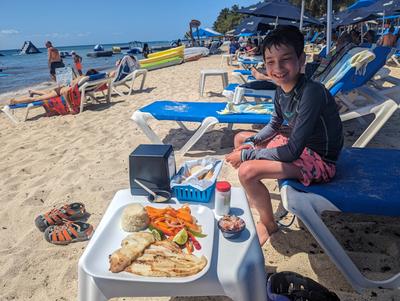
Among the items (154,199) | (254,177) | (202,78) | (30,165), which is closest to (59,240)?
(154,199)

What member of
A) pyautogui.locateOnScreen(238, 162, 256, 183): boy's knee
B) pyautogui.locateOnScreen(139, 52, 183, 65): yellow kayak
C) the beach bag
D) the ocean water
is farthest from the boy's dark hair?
pyautogui.locateOnScreen(139, 52, 183, 65): yellow kayak

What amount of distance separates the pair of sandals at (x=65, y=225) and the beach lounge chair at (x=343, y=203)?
1.55 meters

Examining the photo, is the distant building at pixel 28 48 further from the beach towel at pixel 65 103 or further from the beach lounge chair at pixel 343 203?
the beach lounge chair at pixel 343 203

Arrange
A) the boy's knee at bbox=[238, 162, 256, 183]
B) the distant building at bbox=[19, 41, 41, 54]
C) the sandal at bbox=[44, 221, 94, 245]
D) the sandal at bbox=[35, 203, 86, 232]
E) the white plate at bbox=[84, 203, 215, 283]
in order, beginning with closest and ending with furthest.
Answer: the white plate at bbox=[84, 203, 215, 283], the boy's knee at bbox=[238, 162, 256, 183], the sandal at bbox=[44, 221, 94, 245], the sandal at bbox=[35, 203, 86, 232], the distant building at bbox=[19, 41, 41, 54]

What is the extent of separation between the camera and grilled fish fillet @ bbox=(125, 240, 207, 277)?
1231 millimetres

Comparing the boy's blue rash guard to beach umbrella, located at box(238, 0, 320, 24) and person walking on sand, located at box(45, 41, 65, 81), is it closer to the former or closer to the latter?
beach umbrella, located at box(238, 0, 320, 24)

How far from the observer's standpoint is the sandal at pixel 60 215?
8.15 ft

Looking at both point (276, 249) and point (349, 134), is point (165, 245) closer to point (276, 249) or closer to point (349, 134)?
point (276, 249)

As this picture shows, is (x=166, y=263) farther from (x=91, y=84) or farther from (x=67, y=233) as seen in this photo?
(x=91, y=84)

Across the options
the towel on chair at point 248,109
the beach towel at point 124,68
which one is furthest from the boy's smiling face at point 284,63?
the beach towel at point 124,68

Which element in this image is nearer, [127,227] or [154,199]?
[127,227]

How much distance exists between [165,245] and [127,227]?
0.24m

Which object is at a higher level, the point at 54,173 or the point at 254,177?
the point at 254,177

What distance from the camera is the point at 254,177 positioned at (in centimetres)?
196
